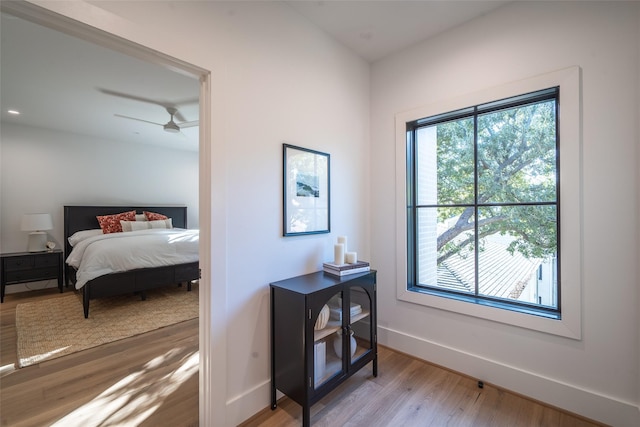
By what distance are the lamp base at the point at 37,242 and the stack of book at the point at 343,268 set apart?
15.9ft

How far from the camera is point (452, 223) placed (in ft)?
7.38

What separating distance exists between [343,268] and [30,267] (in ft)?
15.8

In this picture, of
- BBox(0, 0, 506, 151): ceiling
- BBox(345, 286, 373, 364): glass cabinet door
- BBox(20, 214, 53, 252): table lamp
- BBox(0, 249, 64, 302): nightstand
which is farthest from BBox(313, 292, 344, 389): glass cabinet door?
BBox(20, 214, 53, 252): table lamp

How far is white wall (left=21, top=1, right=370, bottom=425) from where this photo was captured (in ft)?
4.49

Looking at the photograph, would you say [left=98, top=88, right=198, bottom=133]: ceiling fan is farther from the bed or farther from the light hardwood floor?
the light hardwood floor

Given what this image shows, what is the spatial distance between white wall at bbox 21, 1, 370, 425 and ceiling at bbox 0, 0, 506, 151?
1.26ft

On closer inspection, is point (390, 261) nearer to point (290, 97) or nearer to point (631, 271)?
point (631, 271)

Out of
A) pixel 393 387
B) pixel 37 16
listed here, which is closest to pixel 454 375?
pixel 393 387

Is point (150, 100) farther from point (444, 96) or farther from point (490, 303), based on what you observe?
point (490, 303)

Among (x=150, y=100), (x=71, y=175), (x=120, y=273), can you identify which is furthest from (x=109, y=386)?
(x=71, y=175)

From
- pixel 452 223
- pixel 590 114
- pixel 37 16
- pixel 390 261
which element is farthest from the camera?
pixel 390 261

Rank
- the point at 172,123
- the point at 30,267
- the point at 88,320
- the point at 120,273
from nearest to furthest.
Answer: the point at 88,320 < the point at 120,273 < the point at 172,123 < the point at 30,267

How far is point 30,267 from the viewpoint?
388cm

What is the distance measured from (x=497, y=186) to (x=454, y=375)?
1.48m
